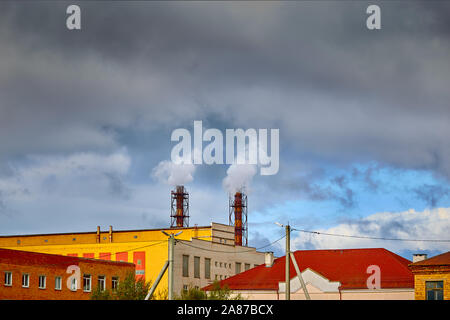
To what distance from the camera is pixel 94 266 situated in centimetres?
7088

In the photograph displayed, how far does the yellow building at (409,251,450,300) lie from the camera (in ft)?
163

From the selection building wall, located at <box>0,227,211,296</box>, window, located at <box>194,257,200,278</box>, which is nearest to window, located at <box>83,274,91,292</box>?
building wall, located at <box>0,227,211,296</box>

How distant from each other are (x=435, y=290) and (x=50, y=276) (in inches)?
1353

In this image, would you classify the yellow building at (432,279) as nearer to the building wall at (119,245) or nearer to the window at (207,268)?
the building wall at (119,245)

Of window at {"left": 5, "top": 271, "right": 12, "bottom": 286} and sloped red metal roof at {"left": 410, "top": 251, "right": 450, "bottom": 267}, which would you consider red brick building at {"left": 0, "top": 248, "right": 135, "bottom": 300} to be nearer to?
window at {"left": 5, "top": 271, "right": 12, "bottom": 286}

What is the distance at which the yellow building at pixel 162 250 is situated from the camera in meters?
86.7

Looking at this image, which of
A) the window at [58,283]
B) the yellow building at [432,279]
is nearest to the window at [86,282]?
the window at [58,283]

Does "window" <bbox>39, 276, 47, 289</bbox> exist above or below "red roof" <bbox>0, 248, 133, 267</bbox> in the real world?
below

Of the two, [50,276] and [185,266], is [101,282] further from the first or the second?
[185,266]

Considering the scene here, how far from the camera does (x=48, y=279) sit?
64.2 metres

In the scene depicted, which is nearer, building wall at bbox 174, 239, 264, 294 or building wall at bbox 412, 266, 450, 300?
building wall at bbox 412, 266, 450, 300
